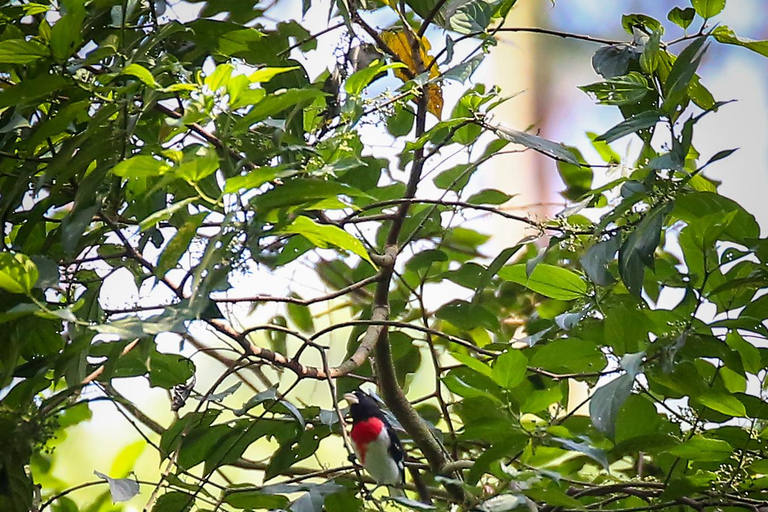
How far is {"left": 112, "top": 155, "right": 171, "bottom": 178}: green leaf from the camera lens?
579 mm

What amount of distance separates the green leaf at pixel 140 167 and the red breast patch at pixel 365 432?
651mm

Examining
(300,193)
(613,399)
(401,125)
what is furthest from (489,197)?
(300,193)

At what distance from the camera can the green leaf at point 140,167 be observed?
0.58m

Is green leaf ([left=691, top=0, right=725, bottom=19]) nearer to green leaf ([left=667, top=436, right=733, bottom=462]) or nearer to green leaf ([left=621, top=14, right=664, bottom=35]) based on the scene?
green leaf ([left=621, top=14, right=664, bottom=35])

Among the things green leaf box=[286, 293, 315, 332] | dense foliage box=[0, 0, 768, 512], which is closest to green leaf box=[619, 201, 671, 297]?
dense foliage box=[0, 0, 768, 512]

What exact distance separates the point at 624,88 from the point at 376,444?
24.8 inches

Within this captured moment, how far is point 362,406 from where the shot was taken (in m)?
1.20

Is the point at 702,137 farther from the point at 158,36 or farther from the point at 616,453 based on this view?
the point at 158,36

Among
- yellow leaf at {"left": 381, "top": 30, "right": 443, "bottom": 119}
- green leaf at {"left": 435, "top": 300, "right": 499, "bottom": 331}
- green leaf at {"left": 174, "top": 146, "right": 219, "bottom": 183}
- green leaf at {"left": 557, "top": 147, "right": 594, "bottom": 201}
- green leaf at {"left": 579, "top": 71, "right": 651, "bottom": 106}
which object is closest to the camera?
green leaf at {"left": 174, "top": 146, "right": 219, "bottom": 183}

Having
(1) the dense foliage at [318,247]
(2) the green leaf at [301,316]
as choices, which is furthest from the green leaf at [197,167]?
(2) the green leaf at [301,316]

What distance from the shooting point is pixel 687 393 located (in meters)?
0.88

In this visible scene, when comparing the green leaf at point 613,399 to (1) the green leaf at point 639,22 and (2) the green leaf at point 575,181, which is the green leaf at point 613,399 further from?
(2) the green leaf at point 575,181

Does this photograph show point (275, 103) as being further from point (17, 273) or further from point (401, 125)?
point (401, 125)

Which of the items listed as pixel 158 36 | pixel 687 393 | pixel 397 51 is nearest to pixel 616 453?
pixel 687 393
